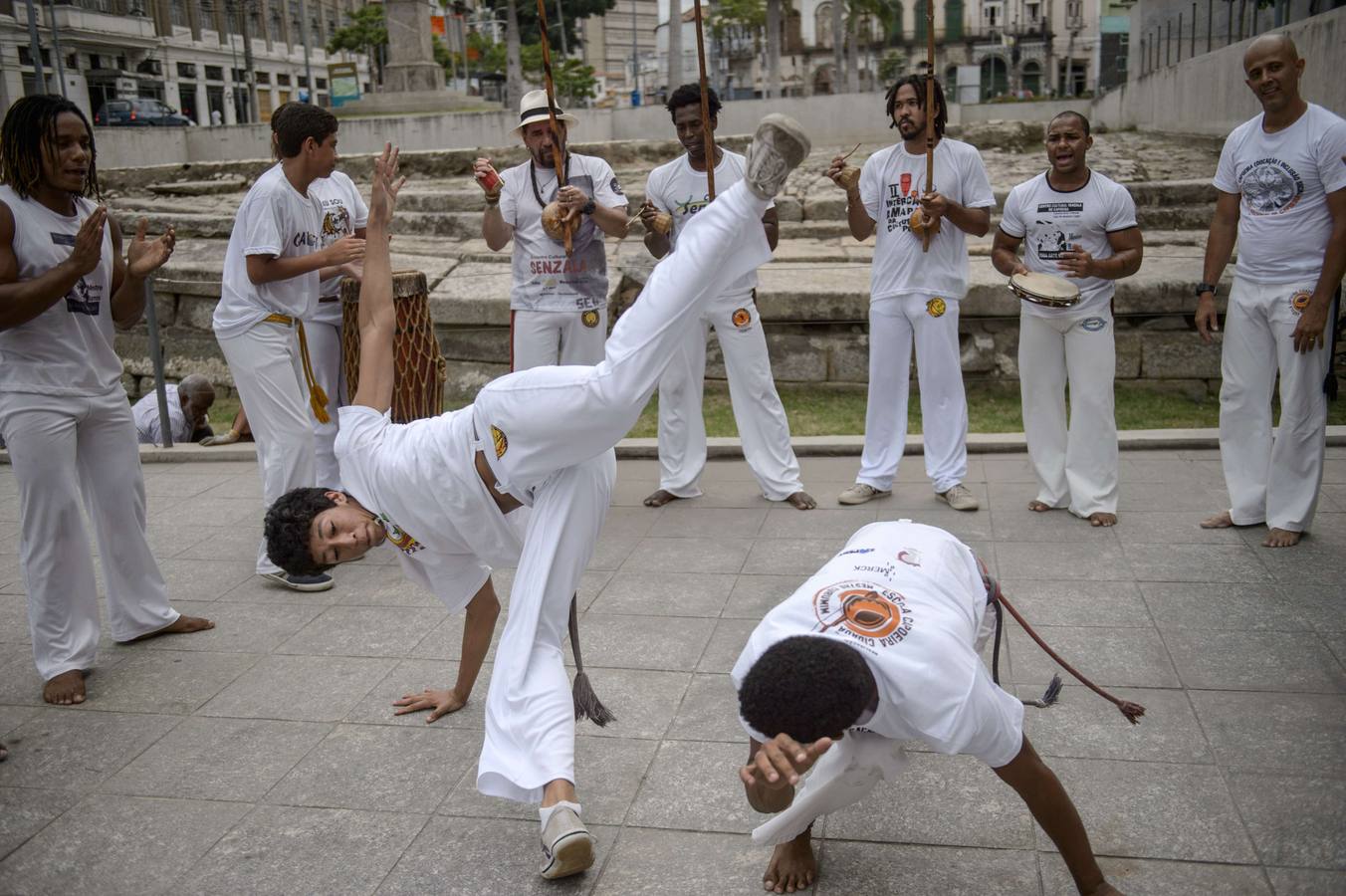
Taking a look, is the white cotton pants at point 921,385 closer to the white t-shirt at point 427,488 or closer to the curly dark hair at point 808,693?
the white t-shirt at point 427,488

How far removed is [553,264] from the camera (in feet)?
19.8

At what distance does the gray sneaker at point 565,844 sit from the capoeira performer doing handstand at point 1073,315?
3.49 metres

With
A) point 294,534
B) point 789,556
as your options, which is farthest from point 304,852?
point 789,556

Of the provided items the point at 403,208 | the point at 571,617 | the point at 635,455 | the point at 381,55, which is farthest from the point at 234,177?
the point at 381,55

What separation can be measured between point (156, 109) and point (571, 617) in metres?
36.7

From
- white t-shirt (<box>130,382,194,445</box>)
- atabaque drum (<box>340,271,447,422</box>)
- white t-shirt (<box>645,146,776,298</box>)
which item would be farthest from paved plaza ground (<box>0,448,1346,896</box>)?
white t-shirt (<box>130,382,194,445</box>)

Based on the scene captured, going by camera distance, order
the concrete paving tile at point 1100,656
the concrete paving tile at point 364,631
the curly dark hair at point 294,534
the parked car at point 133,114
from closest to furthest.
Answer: the curly dark hair at point 294,534 < the concrete paving tile at point 1100,656 < the concrete paving tile at point 364,631 < the parked car at point 133,114

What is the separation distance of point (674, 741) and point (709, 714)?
210 millimetres

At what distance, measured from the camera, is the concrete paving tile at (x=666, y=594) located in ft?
15.3

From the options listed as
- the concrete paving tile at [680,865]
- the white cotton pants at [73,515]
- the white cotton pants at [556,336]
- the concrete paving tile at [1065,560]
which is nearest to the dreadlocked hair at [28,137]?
the white cotton pants at [73,515]

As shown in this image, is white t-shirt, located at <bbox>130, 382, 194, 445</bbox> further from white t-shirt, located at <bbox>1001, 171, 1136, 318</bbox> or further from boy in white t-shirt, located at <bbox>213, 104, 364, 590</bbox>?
white t-shirt, located at <bbox>1001, 171, 1136, 318</bbox>

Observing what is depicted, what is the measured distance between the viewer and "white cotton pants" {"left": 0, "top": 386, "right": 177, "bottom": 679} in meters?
4.10

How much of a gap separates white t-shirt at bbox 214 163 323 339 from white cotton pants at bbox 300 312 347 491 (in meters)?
0.40

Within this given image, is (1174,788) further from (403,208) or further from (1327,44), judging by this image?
(403,208)
